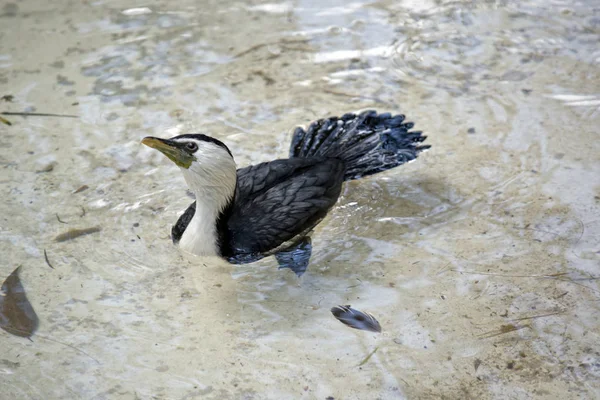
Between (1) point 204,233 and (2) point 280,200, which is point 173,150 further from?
(2) point 280,200

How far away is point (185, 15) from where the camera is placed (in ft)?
23.8

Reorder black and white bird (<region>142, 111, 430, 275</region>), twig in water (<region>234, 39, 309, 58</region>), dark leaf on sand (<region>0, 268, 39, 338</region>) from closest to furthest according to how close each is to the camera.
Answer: dark leaf on sand (<region>0, 268, 39, 338</region>) < black and white bird (<region>142, 111, 430, 275</region>) < twig in water (<region>234, 39, 309, 58</region>)

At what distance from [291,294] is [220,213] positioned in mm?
682

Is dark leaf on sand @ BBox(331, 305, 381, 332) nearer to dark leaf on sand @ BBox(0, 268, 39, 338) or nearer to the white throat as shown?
the white throat

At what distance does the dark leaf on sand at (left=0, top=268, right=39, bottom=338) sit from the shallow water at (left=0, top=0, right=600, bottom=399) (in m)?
0.06

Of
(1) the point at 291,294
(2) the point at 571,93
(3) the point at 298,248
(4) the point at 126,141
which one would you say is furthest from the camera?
(2) the point at 571,93

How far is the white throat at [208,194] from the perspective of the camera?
457cm

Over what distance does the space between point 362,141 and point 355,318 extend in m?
1.49

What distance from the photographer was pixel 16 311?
434 cm

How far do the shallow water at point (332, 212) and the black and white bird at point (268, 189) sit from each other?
0.15 metres

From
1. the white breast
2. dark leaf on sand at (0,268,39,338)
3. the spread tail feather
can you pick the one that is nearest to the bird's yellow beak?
the white breast

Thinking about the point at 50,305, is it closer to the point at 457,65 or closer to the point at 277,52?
the point at 277,52

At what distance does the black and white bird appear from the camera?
181 inches

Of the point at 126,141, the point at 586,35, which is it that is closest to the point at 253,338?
the point at 126,141
